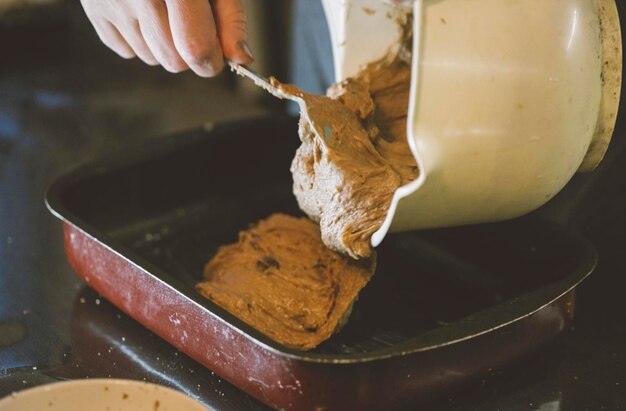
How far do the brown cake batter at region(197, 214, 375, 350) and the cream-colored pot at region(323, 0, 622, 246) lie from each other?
17 cm

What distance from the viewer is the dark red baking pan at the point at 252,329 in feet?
2.79

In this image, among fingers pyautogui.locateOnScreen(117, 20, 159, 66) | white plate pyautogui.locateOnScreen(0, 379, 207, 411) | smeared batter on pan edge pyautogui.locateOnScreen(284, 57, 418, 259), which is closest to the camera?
white plate pyautogui.locateOnScreen(0, 379, 207, 411)

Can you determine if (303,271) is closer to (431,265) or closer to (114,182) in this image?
(431,265)

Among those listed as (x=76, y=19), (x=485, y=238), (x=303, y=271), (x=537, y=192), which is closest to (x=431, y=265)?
(x=485, y=238)

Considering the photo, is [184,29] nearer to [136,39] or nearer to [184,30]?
[184,30]

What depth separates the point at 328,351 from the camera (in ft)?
3.37

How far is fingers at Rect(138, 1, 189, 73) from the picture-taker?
1.01 metres

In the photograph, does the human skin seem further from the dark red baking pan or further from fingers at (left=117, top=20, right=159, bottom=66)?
the dark red baking pan

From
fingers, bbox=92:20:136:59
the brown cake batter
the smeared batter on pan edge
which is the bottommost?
the brown cake batter

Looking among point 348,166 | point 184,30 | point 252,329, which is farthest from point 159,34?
point 252,329

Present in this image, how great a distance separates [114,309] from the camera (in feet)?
3.62

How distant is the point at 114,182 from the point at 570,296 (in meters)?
0.69

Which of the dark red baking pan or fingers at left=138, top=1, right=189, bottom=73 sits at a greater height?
fingers at left=138, top=1, right=189, bottom=73

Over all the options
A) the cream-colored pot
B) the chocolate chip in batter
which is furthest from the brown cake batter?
the cream-colored pot
